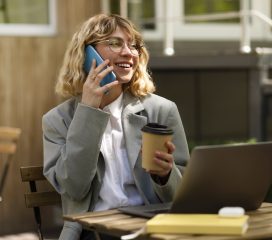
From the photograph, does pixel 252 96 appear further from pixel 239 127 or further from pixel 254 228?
pixel 254 228

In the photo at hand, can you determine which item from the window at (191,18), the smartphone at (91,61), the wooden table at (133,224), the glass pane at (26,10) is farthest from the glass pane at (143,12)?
the wooden table at (133,224)

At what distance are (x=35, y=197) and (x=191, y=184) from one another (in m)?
1.00

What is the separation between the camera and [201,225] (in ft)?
8.68

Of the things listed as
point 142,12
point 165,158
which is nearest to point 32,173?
point 165,158

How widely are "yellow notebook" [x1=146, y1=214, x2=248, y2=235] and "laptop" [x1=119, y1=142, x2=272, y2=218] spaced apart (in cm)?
16

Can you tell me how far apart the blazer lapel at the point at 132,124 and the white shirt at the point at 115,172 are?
4 centimetres

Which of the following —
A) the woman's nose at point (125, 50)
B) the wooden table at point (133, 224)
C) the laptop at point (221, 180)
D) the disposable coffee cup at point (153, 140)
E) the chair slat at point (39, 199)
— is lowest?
the chair slat at point (39, 199)

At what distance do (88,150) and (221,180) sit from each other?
62cm

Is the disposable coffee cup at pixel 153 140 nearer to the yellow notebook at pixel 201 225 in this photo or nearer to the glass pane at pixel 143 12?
Answer: the yellow notebook at pixel 201 225

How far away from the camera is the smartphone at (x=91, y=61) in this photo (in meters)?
3.39

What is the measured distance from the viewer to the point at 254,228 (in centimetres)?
282

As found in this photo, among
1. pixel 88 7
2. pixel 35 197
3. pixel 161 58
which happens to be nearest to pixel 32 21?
pixel 88 7

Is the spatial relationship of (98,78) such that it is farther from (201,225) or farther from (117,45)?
(201,225)

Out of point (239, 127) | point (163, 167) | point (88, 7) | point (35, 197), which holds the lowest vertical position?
point (239, 127)
